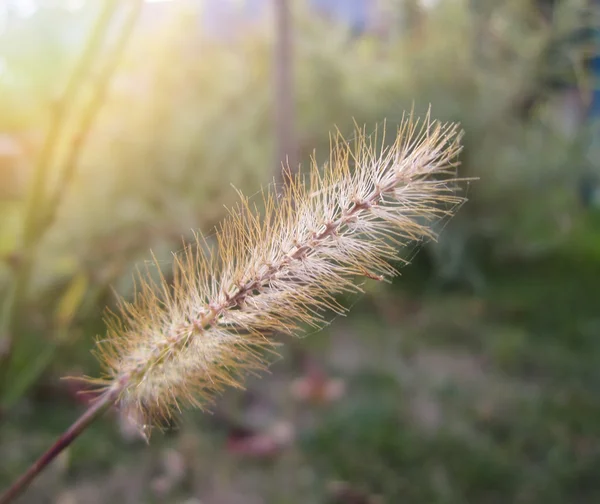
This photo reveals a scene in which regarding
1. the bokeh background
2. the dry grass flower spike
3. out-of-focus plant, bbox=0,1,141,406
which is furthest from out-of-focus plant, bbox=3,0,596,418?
the dry grass flower spike

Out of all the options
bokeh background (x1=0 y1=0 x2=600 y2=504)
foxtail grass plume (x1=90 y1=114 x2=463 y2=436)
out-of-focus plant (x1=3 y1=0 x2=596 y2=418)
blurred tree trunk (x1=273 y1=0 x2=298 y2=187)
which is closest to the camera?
foxtail grass plume (x1=90 y1=114 x2=463 y2=436)

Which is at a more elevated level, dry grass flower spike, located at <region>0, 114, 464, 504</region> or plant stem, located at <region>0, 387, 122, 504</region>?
dry grass flower spike, located at <region>0, 114, 464, 504</region>

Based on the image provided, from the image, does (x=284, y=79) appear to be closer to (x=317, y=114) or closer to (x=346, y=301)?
(x=317, y=114)

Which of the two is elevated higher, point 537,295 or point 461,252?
point 461,252

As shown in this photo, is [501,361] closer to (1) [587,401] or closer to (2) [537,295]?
(1) [587,401]

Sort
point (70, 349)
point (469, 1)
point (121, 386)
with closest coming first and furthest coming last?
point (121, 386)
point (70, 349)
point (469, 1)

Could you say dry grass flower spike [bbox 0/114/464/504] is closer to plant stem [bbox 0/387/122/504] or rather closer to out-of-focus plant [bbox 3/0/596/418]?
plant stem [bbox 0/387/122/504]

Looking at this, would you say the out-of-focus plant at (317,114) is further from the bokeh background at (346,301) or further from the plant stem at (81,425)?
the plant stem at (81,425)

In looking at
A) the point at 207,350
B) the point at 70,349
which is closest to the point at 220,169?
the point at 70,349
